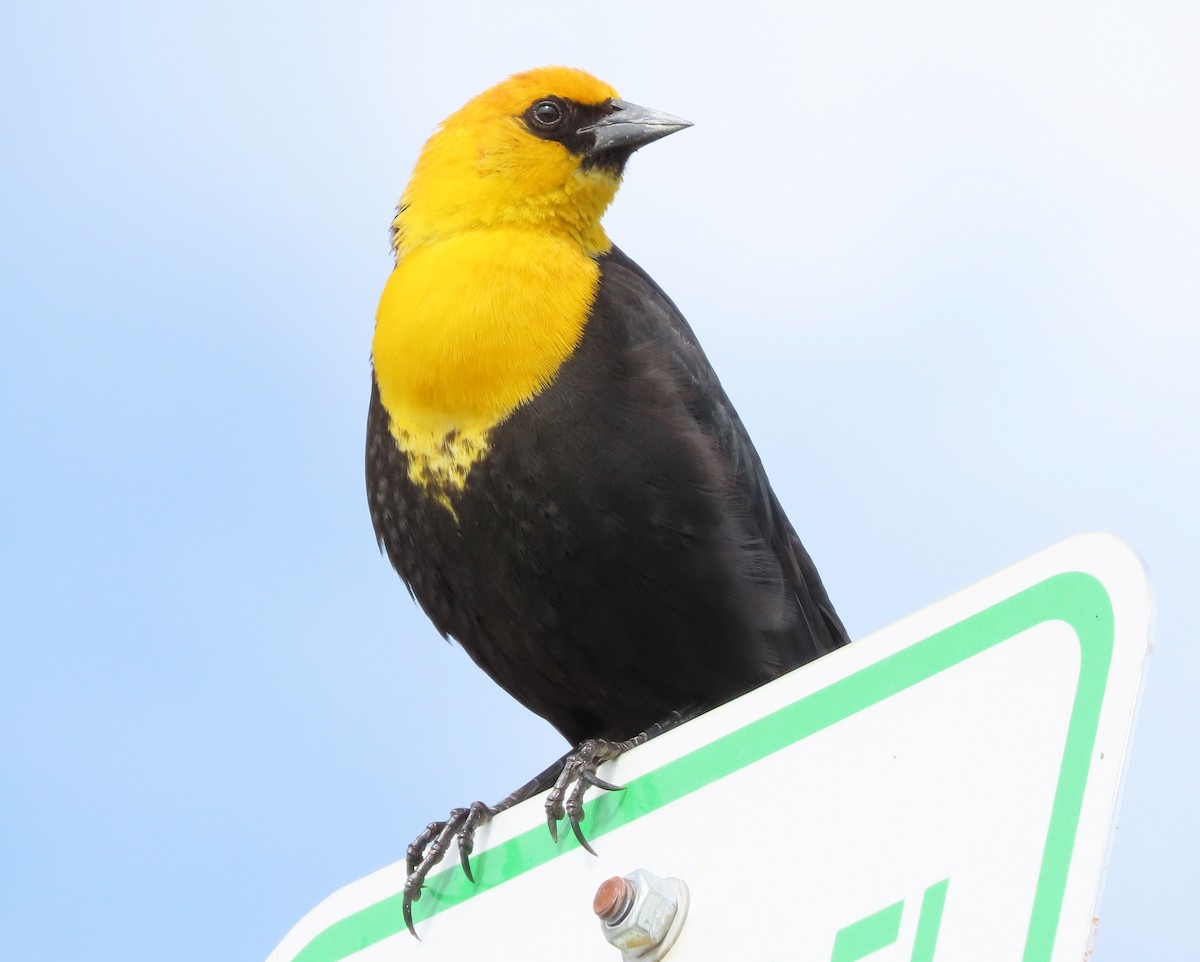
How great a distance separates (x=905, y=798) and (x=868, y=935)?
0.14m

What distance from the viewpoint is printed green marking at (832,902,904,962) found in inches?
57.7

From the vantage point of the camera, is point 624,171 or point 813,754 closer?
point 813,754

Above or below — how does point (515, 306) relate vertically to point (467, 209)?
below

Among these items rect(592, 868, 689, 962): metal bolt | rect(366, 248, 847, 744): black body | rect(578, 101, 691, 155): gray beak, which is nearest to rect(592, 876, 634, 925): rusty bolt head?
rect(592, 868, 689, 962): metal bolt

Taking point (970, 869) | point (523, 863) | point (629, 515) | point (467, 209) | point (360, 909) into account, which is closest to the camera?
point (970, 869)

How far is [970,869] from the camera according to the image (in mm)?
1436

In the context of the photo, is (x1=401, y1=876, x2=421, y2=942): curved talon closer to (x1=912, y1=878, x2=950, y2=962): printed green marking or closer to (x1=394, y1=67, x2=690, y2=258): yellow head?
(x1=912, y1=878, x2=950, y2=962): printed green marking

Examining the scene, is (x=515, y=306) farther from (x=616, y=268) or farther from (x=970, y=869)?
(x=970, y=869)

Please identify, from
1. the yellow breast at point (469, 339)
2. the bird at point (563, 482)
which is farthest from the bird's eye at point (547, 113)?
the yellow breast at point (469, 339)

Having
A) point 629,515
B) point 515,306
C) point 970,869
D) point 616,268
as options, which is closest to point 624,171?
point 616,268

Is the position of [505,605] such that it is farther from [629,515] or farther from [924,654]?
[924,654]

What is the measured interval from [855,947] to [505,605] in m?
1.95

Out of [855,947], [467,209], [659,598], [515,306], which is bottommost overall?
[855,947]

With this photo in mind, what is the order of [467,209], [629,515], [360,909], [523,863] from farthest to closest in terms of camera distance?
1. [467,209]
2. [629,515]
3. [360,909]
4. [523,863]
